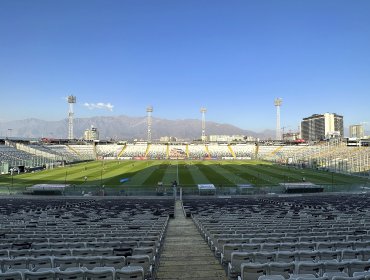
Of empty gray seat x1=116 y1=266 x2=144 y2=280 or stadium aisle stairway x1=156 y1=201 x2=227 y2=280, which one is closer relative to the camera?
empty gray seat x1=116 y1=266 x2=144 y2=280

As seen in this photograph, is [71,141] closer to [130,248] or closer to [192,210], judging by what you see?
[192,210]

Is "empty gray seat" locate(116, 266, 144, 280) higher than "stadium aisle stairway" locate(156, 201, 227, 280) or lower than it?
higher

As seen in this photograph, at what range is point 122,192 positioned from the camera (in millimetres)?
42281

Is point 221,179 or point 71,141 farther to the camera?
point 71,141

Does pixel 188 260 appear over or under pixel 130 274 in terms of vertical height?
under

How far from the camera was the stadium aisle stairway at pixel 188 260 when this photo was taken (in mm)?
8891

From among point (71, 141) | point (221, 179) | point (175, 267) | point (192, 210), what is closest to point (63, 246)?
Result: point (175, 267)

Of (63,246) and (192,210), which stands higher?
(63,246)

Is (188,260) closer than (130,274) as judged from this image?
No

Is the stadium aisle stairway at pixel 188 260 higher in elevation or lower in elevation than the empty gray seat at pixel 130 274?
lower

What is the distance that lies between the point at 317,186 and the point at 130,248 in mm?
42133

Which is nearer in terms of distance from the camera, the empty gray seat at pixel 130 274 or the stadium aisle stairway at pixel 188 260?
the empty gray seat at pixel 130 274

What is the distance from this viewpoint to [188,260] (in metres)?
10.6

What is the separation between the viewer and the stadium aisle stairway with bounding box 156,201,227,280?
8891mm
